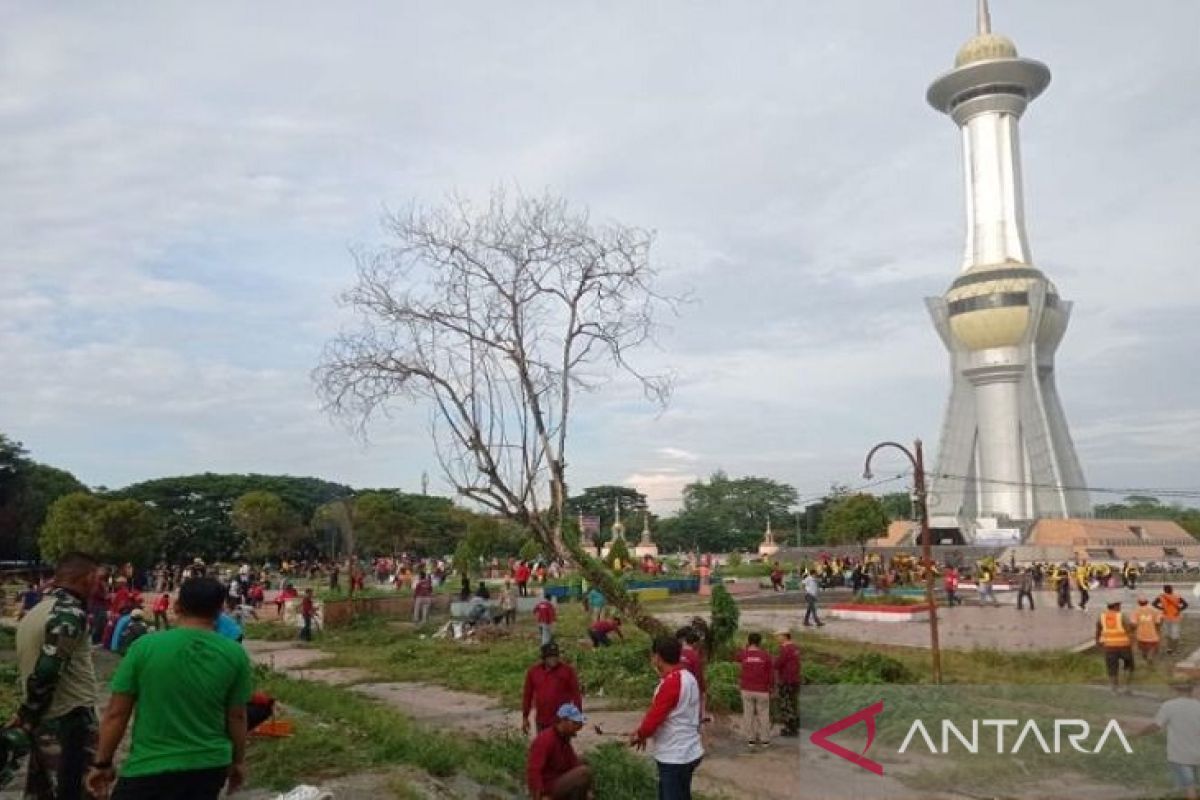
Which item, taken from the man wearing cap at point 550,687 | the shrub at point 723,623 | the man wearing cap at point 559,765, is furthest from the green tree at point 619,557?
the man wearing cap at point 559,765

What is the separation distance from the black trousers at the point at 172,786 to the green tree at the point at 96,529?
45.0 meters

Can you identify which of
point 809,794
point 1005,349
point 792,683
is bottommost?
point 809,794

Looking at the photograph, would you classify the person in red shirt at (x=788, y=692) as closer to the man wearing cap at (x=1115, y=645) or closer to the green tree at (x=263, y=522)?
the man wearing cap at (x=1115, y=645)

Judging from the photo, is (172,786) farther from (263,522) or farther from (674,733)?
(263,522)

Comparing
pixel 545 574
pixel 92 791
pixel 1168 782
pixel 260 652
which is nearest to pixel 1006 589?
pixel 545 574

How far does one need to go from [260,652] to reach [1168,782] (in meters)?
16.3

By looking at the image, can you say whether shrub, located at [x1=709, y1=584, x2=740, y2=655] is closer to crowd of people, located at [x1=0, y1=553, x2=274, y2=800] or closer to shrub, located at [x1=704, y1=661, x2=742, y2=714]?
shrub, located at [x1=704, y1=661, x2=742, y2=714]

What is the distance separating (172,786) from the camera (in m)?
4.01

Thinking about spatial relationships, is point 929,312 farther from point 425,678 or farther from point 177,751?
point 177,751

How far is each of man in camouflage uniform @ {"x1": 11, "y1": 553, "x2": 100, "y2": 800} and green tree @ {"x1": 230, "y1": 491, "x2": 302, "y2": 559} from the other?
56.7 m

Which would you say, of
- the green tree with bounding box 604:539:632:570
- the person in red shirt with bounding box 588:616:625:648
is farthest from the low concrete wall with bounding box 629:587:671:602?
the person in red shirt with bounding box 588:616:625:648

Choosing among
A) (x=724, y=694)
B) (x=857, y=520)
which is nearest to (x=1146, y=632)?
(x=724, y=694)

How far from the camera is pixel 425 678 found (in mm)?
15391

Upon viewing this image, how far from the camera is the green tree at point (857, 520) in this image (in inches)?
2329
